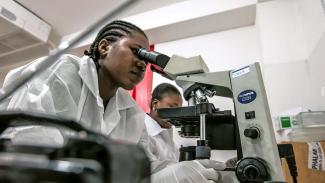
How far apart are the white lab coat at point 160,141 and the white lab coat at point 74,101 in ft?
0.78

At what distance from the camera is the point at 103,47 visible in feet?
3.51

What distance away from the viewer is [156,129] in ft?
4.76

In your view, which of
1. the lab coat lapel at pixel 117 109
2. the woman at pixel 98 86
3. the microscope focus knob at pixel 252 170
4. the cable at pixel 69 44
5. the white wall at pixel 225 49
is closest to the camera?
the cable at pixel 69 44

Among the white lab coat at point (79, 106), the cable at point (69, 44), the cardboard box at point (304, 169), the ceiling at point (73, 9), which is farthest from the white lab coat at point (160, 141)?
the ceiling at point (73, 9)

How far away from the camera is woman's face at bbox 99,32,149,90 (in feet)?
3.18

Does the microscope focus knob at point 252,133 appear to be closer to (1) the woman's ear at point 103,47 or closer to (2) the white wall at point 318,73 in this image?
(1) the woman's ear at point 103,47

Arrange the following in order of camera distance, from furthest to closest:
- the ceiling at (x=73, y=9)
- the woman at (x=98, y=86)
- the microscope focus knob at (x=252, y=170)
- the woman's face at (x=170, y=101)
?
1. the ceiling at (x=73, y=9)
2. the woman's face at (x=170, y=101)
3. the woman at (x=98, y=86)
4. the microscope focus knob at (x=252, y=170)

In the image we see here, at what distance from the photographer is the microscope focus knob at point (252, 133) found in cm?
64

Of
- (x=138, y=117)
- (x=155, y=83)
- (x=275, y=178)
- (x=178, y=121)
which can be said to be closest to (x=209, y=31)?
(x=155, y=83)

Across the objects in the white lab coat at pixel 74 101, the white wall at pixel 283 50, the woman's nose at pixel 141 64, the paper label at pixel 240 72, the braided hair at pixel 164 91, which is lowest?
the white lab coat at pixel 74 101

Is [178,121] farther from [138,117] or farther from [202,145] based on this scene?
[138,117]

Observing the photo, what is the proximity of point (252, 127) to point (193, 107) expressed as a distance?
0.16 m

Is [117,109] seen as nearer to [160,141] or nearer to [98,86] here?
[98,86]

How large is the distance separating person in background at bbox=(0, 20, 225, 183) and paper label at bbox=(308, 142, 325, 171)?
0.79 meters
